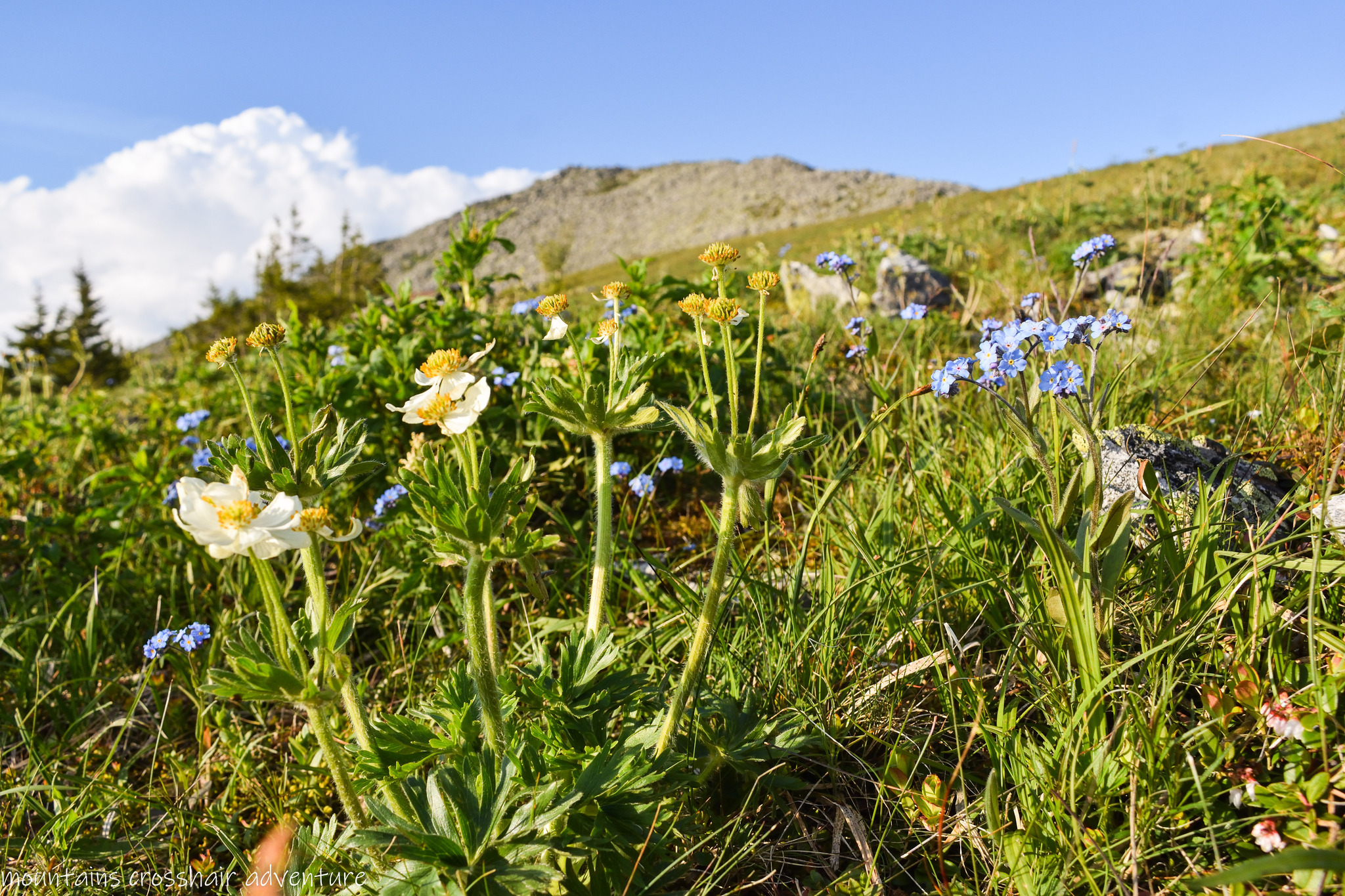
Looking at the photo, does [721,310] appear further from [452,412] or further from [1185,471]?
[1185,471]

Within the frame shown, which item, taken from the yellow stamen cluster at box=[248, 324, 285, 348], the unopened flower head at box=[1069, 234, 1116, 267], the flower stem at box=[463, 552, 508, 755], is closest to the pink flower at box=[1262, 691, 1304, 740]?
the unopened flower head at box=[1069, 234, 1116, 267]

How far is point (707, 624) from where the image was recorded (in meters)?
1.54

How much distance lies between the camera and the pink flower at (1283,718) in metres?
1.50

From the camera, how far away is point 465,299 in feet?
12.5

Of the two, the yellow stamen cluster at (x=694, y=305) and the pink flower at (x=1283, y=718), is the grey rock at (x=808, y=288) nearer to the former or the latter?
the yellow stamen cluster at (x=694, y=305)

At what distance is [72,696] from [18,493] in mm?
2090

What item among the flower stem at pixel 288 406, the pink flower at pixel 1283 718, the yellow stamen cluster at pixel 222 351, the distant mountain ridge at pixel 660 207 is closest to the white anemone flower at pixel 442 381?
the flower stem at pixel 288 406

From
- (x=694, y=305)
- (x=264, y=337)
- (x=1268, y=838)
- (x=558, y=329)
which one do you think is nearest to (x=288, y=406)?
(x=264, y=337)

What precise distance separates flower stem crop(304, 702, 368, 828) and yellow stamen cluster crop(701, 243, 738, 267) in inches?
46.3

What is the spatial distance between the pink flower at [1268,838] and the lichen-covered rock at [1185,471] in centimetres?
83

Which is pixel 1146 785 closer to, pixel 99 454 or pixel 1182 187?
pixel 99 454

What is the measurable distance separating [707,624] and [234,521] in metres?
0.87

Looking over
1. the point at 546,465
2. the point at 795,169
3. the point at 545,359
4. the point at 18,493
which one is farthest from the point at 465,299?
the point at 795,169

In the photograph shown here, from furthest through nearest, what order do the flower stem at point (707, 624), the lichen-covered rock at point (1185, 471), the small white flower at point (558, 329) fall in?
the lichen-covered rock at point (1185, 471), the small white flower at point (558, 329), the flower stem at point (707, 624)
